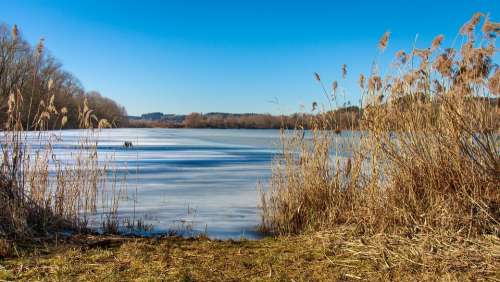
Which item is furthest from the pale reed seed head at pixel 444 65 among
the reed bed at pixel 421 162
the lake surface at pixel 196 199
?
the lake surface at pixel 196 199

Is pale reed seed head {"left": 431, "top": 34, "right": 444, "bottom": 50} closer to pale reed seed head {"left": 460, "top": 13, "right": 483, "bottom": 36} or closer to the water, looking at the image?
pale reed seed head {"left": 460, "top": 13, "right": 483, "bottom": 36}

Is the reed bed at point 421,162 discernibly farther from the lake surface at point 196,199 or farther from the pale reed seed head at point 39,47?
the pale reed seed head at point 39,47

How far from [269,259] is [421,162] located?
4.47 ft

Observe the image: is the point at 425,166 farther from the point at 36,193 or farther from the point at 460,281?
the point at 36,193

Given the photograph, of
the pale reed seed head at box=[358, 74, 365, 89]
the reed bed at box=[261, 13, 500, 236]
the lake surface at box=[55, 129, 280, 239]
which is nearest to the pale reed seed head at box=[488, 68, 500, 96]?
the reed bed at box=[261, 13, 500, 236]

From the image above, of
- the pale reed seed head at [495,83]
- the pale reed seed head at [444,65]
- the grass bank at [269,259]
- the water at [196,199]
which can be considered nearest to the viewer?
the grass bank at [269,259]

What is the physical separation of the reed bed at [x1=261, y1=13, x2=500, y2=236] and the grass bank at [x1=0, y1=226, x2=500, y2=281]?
212 millimetres

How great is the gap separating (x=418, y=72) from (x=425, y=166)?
743 mm

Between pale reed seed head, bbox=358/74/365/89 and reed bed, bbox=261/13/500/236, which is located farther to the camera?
pale reed seed head, bbox=358/74/365/89

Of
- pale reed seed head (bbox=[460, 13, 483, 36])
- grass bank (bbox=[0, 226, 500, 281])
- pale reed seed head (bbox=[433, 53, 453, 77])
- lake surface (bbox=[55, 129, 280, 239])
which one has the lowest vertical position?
lake surface (bbox=[55, 129, 280, 239])

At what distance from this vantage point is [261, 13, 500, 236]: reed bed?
2705 millimetres

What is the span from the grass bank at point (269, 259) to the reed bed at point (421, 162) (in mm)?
212

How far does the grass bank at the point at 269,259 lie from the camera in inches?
86.9

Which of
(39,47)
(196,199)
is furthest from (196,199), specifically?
(39,47)
